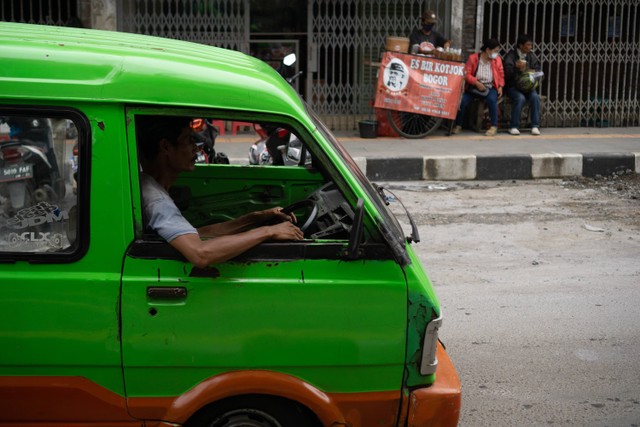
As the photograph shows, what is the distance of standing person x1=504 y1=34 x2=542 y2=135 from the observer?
41.5 feet

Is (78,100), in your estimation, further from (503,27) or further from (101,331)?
(503,27)

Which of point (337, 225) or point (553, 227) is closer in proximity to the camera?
point (337, 225)

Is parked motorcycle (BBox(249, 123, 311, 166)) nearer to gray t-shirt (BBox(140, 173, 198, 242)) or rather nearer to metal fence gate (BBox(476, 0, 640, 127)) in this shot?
gray t-shirt (BBox(140, 173, 198, 242))

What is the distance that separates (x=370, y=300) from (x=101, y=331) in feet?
2.96

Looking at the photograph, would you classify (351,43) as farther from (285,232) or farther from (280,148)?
(285,232)

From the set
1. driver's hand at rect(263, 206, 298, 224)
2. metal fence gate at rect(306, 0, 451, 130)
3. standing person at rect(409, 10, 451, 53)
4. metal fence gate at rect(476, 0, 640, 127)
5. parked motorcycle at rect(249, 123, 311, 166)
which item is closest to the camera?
driver's hand at rect(263, 206, 298, 224)

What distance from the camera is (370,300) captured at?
3.05 metres

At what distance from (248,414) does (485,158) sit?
7887 millimetres

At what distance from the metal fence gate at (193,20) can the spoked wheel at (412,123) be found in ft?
8.27

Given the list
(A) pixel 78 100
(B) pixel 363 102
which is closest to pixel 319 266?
(A) pixel 78 100

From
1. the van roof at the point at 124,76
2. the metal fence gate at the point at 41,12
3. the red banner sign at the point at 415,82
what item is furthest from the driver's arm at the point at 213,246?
the metal fence gate at the point at 41,12

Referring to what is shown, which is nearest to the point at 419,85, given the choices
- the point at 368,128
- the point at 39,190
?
the point at 368,128

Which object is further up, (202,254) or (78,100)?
(78,100)

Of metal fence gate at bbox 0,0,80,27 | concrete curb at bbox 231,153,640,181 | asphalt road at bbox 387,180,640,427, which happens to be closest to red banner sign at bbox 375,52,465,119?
concrete curb at bbox 231,153,640,181
